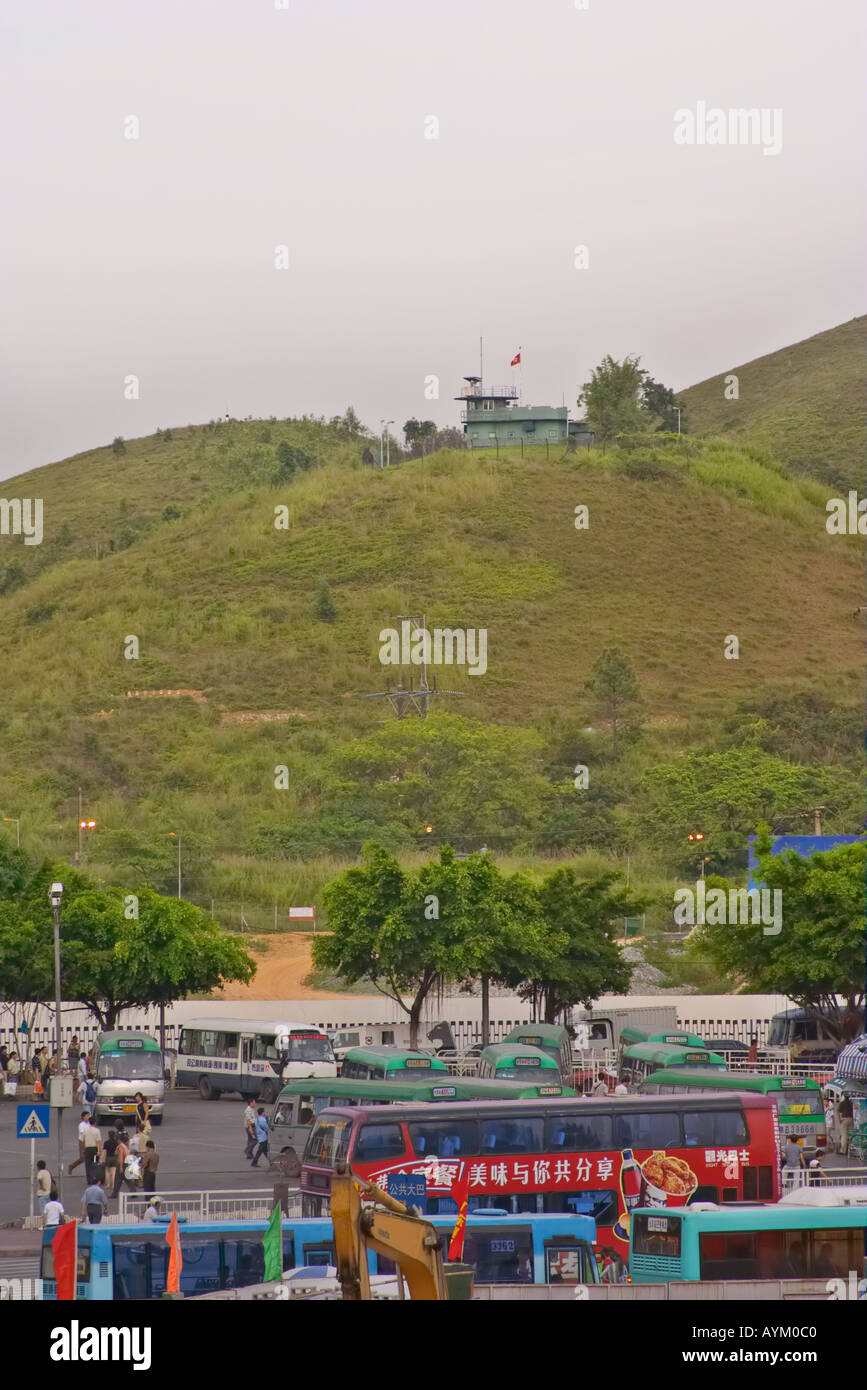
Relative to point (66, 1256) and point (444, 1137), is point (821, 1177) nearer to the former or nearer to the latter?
point (444, 1137)

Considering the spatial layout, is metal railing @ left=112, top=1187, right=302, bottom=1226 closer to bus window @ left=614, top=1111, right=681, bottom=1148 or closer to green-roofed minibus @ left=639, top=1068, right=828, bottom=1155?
bus window @ left=614, top=1111, right=681, bottom=1148

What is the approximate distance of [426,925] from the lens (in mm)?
36750

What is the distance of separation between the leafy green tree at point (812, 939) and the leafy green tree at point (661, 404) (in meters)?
97.7

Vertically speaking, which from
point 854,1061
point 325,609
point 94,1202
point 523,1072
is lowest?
point 94,1202

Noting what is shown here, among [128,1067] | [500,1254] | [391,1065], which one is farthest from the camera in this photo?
[128,1067]

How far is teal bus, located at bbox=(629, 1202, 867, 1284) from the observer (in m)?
14.8

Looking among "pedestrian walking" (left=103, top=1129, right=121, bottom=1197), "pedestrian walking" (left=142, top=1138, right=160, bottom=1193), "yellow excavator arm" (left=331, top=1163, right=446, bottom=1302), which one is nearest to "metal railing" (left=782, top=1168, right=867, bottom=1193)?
"pedestrian walking" (left=142, top=1138, right=160, bottom=1193)

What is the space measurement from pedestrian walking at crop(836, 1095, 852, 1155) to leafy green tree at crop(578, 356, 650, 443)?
9530cm

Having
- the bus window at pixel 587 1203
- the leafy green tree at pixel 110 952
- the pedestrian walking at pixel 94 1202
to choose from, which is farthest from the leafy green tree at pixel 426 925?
the pedestrian walking at pixel 94 1202

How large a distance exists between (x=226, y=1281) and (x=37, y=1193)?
299 inches

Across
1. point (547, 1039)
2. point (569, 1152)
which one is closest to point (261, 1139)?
point (569, 1152)

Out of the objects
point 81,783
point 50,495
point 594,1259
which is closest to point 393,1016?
point 594,1259

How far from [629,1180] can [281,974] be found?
99.0 feet

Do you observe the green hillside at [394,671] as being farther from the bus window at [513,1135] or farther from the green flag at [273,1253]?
the green flag at [273,1253]
